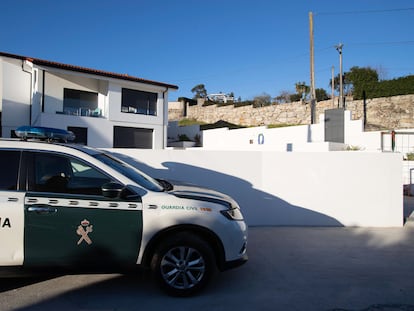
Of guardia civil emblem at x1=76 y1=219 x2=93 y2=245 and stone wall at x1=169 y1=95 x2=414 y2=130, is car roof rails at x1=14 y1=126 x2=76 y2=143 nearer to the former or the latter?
guardia civil emblem at x1=76 y1=219 x2=93 y2=245

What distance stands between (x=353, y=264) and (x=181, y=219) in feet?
10.3

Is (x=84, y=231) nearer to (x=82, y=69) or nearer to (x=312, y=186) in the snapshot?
(x=312, y=186)

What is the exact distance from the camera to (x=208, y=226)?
12.6ft

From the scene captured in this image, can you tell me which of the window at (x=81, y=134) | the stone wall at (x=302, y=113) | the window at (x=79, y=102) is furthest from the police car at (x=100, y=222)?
the stone wall at (x=302, y=113)

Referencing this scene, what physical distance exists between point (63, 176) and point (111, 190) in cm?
69

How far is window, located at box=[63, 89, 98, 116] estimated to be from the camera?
21.8 metres

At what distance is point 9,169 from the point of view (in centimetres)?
367

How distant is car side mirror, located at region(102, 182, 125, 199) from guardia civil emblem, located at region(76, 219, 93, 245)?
0.37m

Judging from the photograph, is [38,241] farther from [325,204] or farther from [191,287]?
[325,204]

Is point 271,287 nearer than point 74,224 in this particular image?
No

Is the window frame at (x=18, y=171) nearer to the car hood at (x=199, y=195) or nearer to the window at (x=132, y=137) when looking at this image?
the car hood at (x=199, y=195)

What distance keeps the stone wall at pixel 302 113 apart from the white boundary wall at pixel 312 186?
48.4 feet

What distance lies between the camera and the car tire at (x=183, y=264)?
3.77 meters

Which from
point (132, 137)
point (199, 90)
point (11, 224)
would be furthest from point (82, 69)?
point (199, 90)
